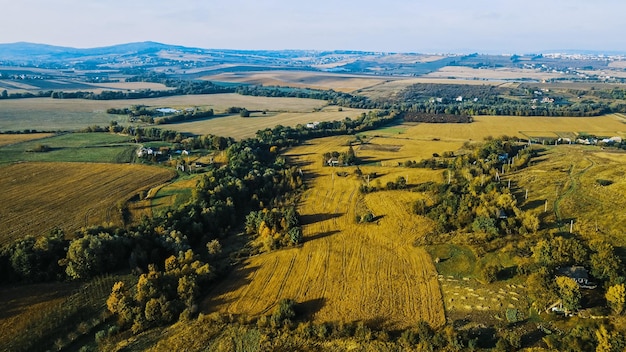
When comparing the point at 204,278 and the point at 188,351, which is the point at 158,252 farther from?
the point at 188,351

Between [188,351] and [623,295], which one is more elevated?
[623,295]

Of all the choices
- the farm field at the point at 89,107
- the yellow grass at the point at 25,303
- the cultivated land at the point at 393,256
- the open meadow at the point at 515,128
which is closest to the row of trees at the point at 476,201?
the cultivated land at the point at 393,256

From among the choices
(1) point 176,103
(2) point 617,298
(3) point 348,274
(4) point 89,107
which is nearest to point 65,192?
(3) point 348,274

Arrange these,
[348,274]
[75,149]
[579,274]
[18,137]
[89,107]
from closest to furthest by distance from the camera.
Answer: [579,274]
[348,274]
[75,149]
[18,137]
[89,107]

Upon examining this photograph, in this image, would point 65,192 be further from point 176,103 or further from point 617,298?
point 176,103

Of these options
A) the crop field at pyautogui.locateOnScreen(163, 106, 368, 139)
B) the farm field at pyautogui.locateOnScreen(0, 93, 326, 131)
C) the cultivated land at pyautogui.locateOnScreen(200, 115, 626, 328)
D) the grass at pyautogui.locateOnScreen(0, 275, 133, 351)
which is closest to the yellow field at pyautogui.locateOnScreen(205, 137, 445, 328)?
the cultivated land at pyautogui.locateOnScreen(200, 115, 626, 328)

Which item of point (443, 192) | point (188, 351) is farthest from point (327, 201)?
point (188, 351)
